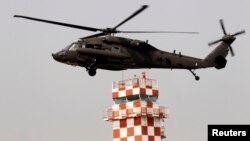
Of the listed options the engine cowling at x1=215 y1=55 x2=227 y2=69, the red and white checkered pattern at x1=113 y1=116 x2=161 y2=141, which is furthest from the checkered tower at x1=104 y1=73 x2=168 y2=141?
the engine cowling at x1=215 y1=55 x2=227 y2=69

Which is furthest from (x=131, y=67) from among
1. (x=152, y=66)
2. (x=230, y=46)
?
A: (x=230, y=46)

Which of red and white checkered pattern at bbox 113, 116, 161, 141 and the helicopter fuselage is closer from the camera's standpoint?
the helicopter fuselage

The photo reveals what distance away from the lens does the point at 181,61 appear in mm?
63406

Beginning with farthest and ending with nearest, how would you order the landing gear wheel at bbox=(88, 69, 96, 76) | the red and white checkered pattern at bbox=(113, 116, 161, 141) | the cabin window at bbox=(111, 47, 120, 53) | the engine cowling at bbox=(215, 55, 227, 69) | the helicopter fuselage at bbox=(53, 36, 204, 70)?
the red and white checkered pattern at bbox=(113, 116, 161, 141) < the engine cowling at bbox=(215, 55, 227, 69) < the cabin window at bbox=(111, 47, 120, 53) < the helicopter fuselage at bbox=(53, 36, 204, 70) < the landing gear wheel at bbox=(88, 69, 96, 76)

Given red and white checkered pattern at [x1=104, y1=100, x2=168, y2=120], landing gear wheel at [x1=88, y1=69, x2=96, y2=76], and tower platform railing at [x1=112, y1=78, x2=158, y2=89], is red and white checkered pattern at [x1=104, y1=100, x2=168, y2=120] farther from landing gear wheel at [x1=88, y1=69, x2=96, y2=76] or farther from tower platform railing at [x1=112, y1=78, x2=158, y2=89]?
landing gear wheel at [x1=88, y1=69, x2=96, y2=76]

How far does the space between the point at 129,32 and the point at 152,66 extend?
10.9ft

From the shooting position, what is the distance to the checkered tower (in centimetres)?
7425

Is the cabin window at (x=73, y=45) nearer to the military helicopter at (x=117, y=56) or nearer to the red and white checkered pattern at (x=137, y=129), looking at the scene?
the military helicopter at (x=117, y=56)

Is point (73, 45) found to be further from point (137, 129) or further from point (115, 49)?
point (137, 129)

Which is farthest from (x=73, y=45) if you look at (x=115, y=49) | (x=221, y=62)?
(x=221, y=62)

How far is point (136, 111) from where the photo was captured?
7488 centimetres

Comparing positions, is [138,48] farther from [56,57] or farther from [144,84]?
[144,84]

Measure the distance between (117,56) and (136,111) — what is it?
1370cm

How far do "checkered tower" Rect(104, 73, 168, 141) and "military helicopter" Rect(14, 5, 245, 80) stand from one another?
11.7m
